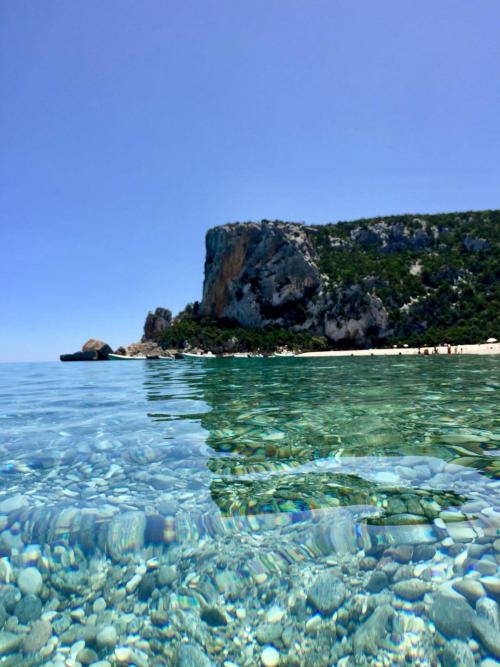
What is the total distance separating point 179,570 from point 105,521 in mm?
1078

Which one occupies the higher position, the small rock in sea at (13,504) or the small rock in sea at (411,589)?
the small rock in sea at (13,504)

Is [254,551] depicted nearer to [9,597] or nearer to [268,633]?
[268,633]

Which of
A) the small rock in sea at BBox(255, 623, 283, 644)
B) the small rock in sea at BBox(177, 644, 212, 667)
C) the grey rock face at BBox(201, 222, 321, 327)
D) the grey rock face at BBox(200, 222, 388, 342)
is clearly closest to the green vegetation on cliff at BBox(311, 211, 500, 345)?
the grey rock face at BBox(200, 222, 388, 342)

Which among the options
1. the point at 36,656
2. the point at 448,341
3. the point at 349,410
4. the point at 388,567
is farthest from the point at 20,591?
the point at 448,341

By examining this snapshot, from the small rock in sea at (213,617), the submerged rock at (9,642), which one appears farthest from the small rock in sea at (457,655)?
the submerged rock at (9,642)

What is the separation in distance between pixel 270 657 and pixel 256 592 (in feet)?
1.57

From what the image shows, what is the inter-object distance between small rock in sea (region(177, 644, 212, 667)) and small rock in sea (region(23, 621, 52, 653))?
0.81m

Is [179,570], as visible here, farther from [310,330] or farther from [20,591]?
[310,330]

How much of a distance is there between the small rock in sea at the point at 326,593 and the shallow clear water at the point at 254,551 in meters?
0.01

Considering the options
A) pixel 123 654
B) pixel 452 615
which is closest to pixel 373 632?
pixel 452 615

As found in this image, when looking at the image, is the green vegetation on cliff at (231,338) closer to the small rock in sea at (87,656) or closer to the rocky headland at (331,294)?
the rocky headland at (331,294)

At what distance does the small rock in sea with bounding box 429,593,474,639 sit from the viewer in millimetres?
2037

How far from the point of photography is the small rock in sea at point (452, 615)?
204cm

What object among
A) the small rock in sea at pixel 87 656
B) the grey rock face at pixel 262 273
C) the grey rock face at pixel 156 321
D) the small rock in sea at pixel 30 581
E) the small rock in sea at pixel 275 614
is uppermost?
the grey rock face at pixel 262 273
